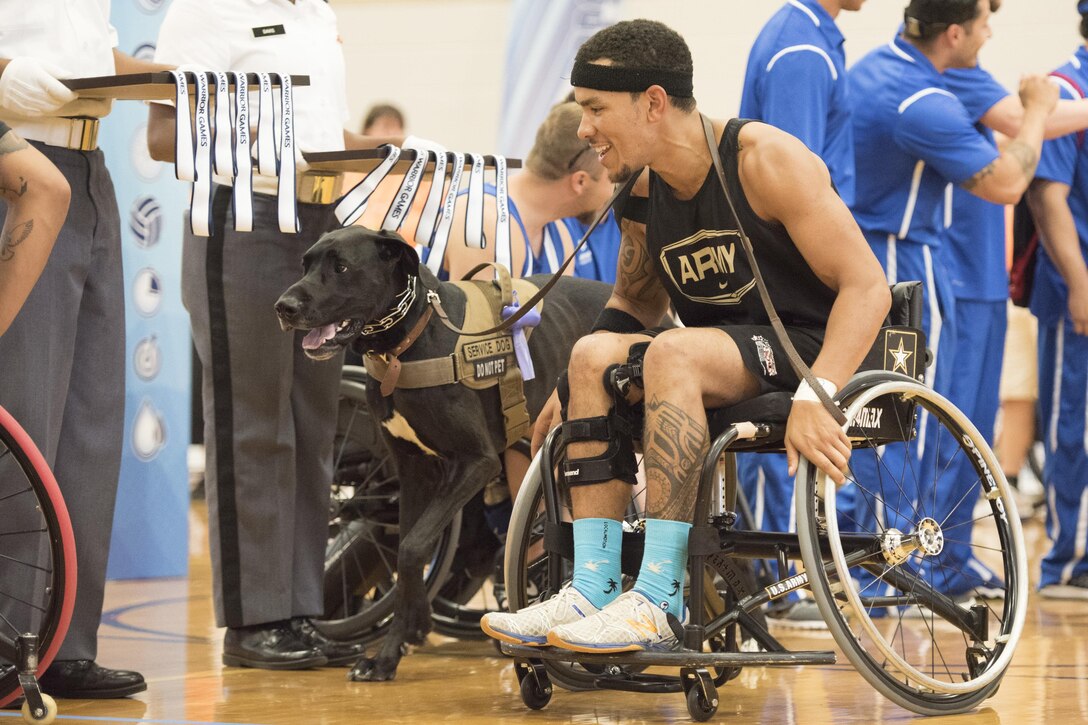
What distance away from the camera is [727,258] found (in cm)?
271

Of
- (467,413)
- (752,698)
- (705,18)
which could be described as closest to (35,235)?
(467,413)

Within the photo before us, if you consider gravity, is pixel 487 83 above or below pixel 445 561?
above

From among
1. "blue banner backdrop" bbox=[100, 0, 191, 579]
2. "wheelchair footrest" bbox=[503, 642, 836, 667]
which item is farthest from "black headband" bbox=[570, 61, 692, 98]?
"blue banner backdrop" bbox=[100, 0, 191, 579]

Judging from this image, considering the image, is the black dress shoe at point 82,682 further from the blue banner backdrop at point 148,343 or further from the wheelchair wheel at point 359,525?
the blue banner backdrop at point 148,343

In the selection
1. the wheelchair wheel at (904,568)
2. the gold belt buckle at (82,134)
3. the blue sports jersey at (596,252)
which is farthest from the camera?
the blue sports jersey at (596,252)

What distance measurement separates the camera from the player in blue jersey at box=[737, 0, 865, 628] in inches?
158

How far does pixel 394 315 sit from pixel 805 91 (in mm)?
1511

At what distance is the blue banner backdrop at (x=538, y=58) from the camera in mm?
7055

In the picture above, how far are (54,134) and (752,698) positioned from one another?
6.08ft

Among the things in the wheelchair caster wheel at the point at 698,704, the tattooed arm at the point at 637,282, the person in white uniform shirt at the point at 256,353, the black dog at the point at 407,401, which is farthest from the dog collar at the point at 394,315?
the wheelchair caster wheel at the point at 698,704

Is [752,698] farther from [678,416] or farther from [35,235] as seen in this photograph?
[35,235]

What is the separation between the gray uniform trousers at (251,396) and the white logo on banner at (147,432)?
2.19 metres

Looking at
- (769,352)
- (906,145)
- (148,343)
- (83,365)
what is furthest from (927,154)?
(148,343)

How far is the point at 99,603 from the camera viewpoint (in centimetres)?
302
